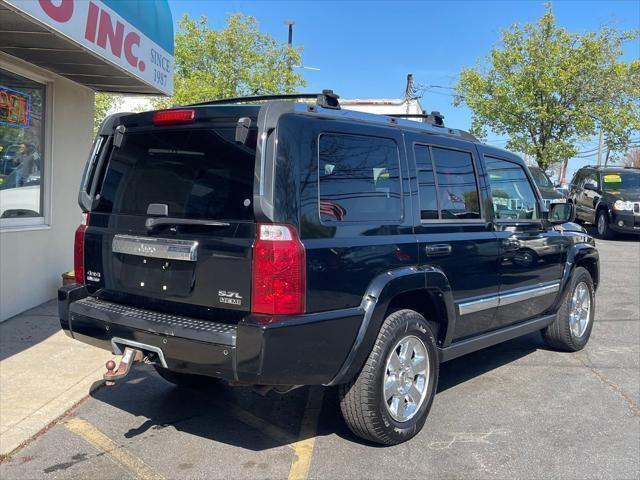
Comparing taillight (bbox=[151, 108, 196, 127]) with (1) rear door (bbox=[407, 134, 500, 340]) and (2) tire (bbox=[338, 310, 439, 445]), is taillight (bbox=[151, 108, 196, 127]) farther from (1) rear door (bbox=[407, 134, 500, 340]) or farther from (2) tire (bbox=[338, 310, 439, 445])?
(2) tire (bbox=[338, 310, 439, 445])

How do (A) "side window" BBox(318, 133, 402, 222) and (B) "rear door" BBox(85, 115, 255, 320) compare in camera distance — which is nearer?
(B) "rear door" BBox(85, 115, 255, 320)

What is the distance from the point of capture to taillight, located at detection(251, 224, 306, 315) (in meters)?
3.13

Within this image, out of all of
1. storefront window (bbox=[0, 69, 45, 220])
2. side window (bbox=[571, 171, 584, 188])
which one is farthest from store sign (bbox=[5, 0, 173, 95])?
side window (bbox=[571, 171, 584, 188])

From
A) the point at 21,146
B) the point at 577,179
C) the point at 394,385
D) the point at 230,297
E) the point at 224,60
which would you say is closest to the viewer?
the point at 230,297

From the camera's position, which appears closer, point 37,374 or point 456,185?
point 456,185

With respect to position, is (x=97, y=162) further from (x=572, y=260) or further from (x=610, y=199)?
(x=610, y=199)

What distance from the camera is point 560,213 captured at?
5.68 metres

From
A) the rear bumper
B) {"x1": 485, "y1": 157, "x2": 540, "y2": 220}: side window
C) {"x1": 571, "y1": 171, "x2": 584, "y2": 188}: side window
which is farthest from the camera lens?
{"x1": 571, "y1": 171, "x2": 584, "y2": 188}: side window

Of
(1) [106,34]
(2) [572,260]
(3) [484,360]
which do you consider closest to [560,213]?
(2) [572,260]

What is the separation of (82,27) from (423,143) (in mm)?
3643

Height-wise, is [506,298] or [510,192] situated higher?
[510,192]

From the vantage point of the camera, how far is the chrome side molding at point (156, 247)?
3.39 metres

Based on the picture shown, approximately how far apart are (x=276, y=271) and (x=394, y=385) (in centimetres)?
128

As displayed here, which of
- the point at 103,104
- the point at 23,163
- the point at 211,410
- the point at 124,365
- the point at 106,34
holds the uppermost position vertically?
the point at 103,104
